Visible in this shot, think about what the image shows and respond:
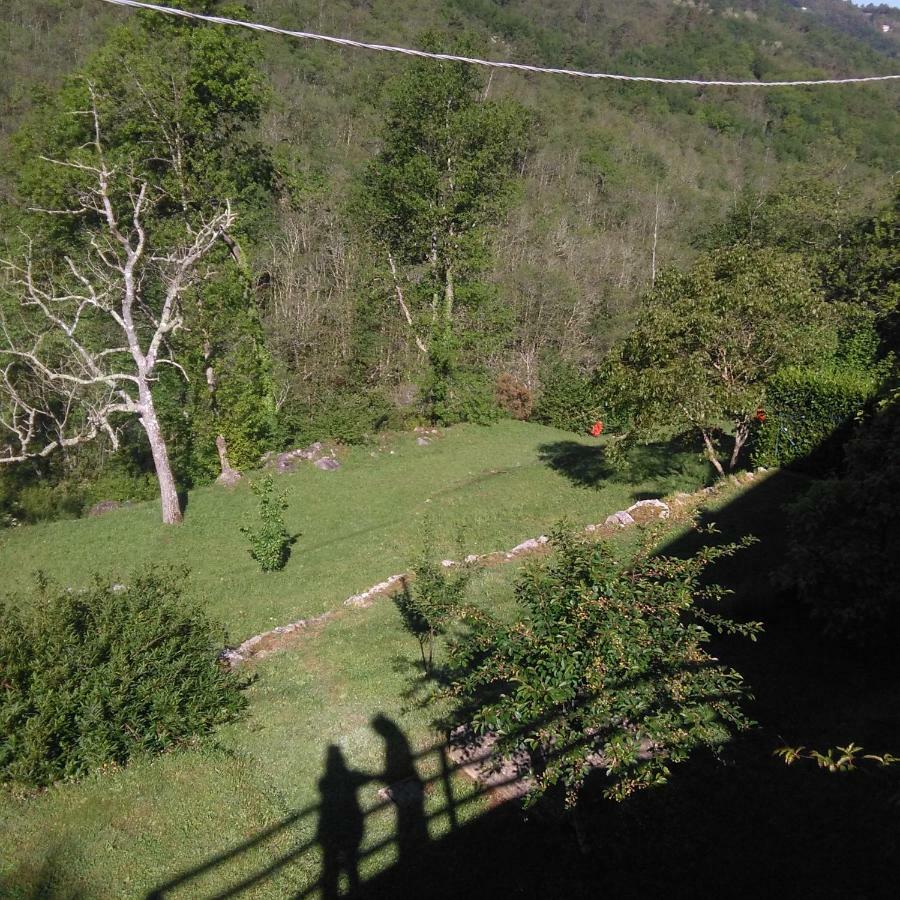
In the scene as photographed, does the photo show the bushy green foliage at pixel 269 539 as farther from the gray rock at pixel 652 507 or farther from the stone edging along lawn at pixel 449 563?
the gray rock at pixel 652 507

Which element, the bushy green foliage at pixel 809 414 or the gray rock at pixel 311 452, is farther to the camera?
the gray rock at pixel 311 452

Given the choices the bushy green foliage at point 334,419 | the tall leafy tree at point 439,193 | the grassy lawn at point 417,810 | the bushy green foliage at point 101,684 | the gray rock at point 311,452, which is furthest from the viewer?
the tall leafy tree at point 439,193

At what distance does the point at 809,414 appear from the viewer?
14.1 meters

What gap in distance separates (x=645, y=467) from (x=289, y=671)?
11.8 metres

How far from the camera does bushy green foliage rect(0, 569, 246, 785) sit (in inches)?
247

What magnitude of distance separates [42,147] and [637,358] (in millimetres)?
20783

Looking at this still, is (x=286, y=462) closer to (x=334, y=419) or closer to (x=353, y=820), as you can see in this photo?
(x=334, y=419)

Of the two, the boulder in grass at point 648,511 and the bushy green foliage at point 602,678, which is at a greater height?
the bushy green foliage at point 602,678

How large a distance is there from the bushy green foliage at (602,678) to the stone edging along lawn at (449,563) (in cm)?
514

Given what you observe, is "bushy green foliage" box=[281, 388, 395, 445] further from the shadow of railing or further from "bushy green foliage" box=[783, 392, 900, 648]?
"bushy green foliage" box=[783, 392, 900, 648]

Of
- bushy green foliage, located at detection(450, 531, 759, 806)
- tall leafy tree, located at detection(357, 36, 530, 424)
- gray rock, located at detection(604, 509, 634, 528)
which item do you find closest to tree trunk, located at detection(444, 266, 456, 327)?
tall leafy tree, located at detection(357, 36, 530, 424)

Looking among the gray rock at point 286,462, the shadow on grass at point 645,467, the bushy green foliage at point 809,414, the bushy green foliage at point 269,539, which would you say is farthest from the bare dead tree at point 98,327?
the bushy green foliage at point 809,414

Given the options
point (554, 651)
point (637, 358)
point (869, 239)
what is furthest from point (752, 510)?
point (869, 239)

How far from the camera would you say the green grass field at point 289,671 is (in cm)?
551
